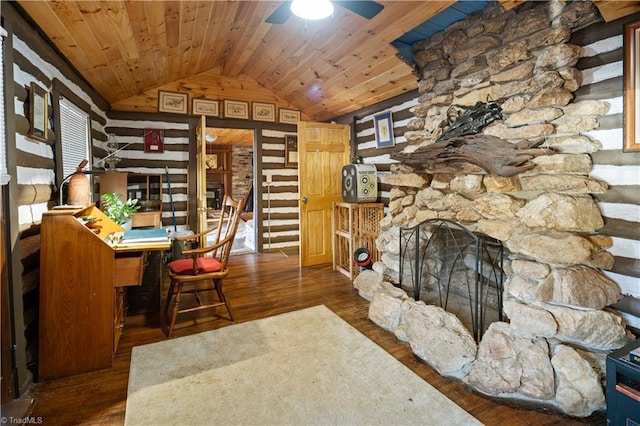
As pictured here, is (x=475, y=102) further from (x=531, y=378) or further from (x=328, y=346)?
(x=328, y=346)

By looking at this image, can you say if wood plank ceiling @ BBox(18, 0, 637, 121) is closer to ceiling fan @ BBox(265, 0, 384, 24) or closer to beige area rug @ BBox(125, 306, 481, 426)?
ceiling fan @ BBox(265, 0, 384, 24)

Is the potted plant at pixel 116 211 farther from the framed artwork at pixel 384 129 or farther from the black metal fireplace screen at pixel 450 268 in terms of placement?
the framed artwork at pixel 384 129

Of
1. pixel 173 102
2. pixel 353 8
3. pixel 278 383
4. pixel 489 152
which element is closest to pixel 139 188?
pixel 173 102

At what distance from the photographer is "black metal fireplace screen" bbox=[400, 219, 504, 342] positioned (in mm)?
2563

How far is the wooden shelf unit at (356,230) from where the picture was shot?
429 centimetres

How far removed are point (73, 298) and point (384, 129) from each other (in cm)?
383

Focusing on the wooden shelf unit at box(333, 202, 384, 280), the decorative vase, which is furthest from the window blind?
the wooden shelf unit at box(333, 202, 384, 280)

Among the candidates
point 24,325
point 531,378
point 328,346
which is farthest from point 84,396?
point 531,378

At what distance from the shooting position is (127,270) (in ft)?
8.01

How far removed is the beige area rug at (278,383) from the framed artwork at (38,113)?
5.75 ft

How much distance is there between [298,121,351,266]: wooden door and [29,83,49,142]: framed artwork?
9.59ft

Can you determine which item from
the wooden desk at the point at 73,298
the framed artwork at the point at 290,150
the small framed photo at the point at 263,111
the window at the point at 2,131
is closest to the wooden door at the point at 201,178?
the small framed photo at the point at 263,111

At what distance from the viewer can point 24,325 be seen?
2078 millimetres

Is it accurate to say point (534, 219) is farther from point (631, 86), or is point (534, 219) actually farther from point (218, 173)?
point (218, 173)
